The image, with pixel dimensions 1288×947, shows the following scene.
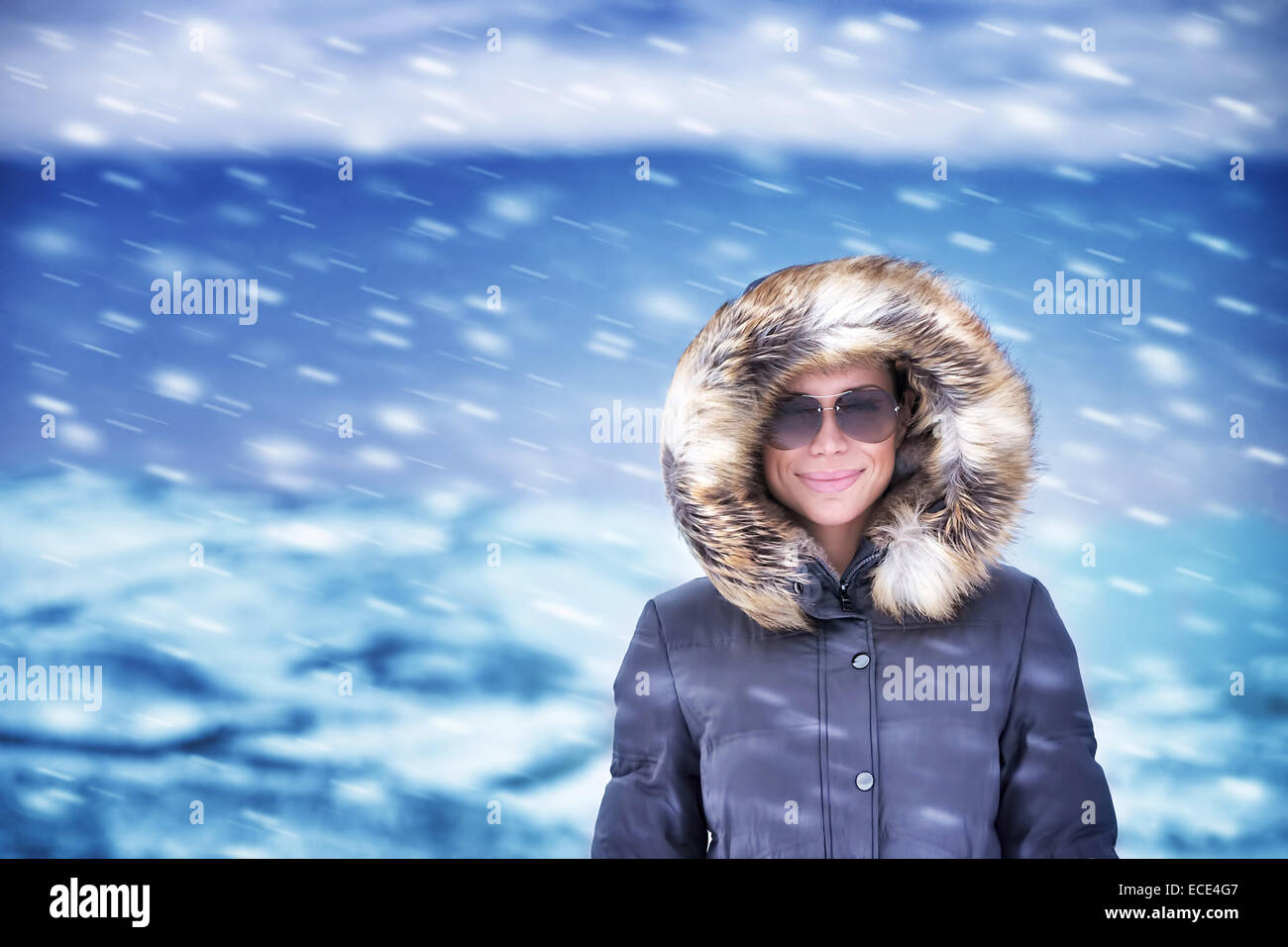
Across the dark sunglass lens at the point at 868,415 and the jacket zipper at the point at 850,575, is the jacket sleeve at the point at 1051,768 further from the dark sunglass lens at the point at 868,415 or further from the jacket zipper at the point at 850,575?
the dark sunglass lens at the point at 868,415

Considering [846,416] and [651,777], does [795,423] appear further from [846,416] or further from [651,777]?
[651,777]

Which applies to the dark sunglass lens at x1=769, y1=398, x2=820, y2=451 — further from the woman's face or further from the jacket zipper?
the jacket zipper

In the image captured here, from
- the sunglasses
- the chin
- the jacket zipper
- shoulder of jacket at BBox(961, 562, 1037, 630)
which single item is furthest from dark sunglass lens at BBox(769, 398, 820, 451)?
shoulder of jacket at BBox(961, 562, 1037, 630)

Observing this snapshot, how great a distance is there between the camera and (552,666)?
7.29ft

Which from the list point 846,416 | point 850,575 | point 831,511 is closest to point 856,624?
point 850,575

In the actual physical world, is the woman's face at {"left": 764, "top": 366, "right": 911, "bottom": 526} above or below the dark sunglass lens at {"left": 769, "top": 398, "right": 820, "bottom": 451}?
below

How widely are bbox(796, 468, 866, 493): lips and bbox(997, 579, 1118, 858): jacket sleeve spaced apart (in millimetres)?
367

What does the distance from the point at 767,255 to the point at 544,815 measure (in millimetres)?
1234

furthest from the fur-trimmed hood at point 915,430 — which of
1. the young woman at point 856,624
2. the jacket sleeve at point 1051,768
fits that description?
the jacket sleeve at point 1051,768

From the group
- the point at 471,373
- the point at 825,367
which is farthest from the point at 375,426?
the point at 825,367

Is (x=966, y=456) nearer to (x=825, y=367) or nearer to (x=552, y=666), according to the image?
(x=825, y=367)

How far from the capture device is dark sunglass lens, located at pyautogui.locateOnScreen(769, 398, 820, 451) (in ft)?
5.57

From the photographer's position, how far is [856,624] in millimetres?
1704

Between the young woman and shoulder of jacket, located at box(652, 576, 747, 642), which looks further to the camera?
shoulder of jacket, located at box(652, 576, 747, 642)
